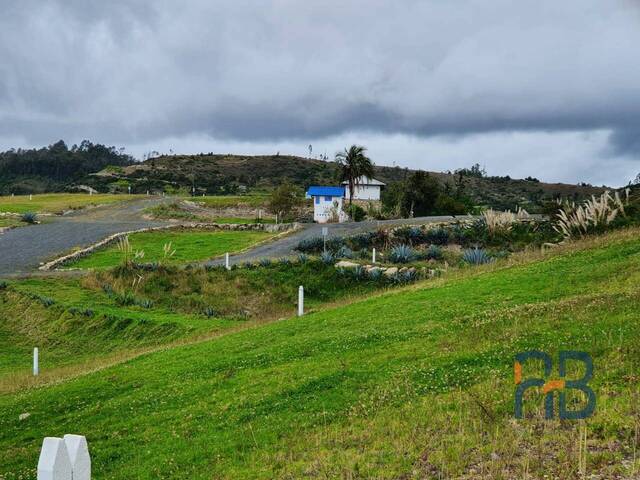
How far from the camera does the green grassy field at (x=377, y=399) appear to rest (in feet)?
19.9

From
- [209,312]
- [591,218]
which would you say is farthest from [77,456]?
[591,218]

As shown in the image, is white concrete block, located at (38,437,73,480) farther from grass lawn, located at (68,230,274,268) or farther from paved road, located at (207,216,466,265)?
grass lawn, located at (68,230,274,268)

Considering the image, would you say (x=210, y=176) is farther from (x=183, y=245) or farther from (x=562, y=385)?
(x=562, y=385)

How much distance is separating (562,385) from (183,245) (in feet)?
124

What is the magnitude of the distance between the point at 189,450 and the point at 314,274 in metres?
20.0

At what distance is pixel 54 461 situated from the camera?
14.0ft

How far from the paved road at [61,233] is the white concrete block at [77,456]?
30856 millimetres

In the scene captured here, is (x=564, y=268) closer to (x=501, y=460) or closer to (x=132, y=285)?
(x=501, y=460)

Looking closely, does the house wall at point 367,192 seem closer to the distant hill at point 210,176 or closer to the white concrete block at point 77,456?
the distant hill at point 210,176

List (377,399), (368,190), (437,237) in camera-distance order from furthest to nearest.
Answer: (368,190) → (437,237) → (377,399)

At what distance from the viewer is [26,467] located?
28.7ft

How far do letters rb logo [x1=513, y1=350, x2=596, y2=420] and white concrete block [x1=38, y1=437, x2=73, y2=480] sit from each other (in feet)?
15.1

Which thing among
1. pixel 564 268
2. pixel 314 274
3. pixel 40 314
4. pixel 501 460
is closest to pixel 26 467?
pixel 501 460

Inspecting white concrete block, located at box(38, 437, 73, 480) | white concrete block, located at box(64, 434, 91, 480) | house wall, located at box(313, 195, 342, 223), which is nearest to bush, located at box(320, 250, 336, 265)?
white concrete block, located at box(64, 434, 91, 480)
